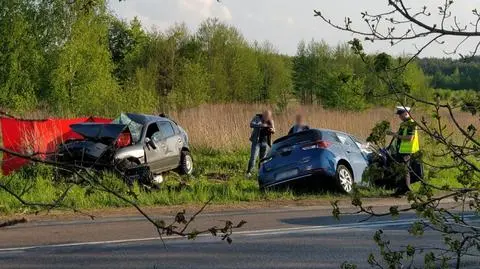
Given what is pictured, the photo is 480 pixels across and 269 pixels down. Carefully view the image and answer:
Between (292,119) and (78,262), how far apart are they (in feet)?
57.5

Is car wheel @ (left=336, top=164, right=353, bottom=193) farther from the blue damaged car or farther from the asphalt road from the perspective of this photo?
the asphalt road

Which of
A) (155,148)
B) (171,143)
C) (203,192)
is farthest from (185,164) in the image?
(203,192)

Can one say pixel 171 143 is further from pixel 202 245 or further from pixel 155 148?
pixel 202 245

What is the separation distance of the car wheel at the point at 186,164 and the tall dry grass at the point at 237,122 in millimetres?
3659

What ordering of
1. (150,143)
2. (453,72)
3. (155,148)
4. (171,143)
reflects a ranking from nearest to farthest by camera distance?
(453,72), (150,143), (155,148), (171,143)

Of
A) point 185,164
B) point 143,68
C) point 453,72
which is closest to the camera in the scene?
point 453,72

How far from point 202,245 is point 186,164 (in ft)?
33.0

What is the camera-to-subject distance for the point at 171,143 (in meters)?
18.6

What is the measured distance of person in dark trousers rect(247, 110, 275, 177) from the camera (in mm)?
19016

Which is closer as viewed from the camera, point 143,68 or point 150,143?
point 150,143

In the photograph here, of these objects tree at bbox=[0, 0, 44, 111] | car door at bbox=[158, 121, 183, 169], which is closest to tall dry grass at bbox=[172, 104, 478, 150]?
car door at bbox=[158, 121, 183, 169]

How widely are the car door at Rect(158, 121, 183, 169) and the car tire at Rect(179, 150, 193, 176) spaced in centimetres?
19

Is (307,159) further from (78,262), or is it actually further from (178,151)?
(78,262)

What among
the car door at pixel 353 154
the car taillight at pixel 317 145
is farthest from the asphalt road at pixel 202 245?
the car door at pixel 353 154
